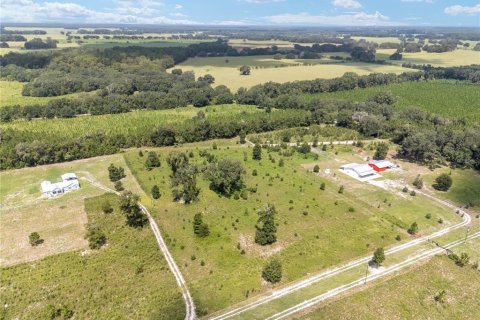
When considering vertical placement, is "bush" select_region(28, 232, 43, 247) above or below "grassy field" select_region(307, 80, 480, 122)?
below

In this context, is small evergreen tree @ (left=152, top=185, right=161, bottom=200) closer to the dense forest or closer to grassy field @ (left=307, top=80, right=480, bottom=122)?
the dense forest

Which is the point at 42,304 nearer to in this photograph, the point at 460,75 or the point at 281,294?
the point at 281,294

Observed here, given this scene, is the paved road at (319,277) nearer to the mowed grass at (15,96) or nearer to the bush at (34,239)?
the bush at (34,239)

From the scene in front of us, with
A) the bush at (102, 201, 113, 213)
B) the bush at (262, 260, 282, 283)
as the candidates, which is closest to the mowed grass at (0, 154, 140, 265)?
the bush at (102, 201, 113, 213)

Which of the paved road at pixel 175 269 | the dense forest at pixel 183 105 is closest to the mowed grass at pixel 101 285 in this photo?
the paved road at pixel 175 269

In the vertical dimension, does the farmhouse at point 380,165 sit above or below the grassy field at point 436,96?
below

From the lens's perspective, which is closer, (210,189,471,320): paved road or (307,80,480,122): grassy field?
(210,189,471,320): paved road

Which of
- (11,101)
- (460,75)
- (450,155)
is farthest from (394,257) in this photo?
(460,75)
